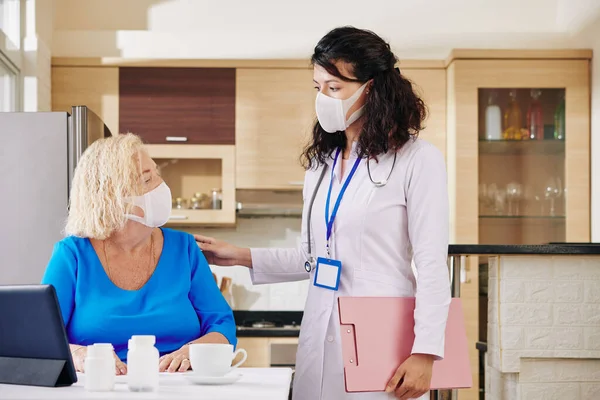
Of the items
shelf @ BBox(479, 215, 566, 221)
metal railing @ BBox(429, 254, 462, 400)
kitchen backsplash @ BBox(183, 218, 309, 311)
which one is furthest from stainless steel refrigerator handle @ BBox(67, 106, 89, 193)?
shelf @ BBox(479, 215, 566, 221)

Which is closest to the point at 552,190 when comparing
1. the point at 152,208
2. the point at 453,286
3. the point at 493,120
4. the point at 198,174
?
the point at 493,120

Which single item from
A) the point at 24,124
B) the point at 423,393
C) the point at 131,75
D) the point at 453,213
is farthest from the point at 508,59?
the point at 423,393

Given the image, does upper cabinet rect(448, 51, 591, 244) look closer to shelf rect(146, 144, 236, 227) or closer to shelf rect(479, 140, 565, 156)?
shelf rect(479, 140, 565, 156)

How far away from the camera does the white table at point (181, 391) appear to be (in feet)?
4.62

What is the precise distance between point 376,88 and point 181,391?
871 millimetres

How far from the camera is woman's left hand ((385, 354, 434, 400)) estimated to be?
1.82 metres

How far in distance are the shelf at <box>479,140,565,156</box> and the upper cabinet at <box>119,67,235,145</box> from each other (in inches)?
54.6

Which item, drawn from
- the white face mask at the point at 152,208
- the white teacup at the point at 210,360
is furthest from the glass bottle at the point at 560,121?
the white teacup at the point at 210,360

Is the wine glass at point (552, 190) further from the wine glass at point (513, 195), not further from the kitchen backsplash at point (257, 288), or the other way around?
the kitchen backsplash at point (257, 288)

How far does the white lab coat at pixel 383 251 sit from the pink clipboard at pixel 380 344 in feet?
0.15

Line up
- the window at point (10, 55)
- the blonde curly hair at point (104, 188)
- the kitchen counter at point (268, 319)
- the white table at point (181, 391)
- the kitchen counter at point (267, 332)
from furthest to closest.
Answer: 1. the kitchen counter at point (268, 319)
2. the kitchen counter at point (267, 332)
3. the window at point (10, 55)
4. the blonde curly hair at point (104, 188)
5. the white table at point (181, 391)

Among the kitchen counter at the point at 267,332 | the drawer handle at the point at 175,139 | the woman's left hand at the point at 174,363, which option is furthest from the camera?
the drawer handle at the point at 175,139

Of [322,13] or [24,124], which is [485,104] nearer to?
[322,13]

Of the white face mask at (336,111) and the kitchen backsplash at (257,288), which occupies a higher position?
the white face mask at (336,111)
